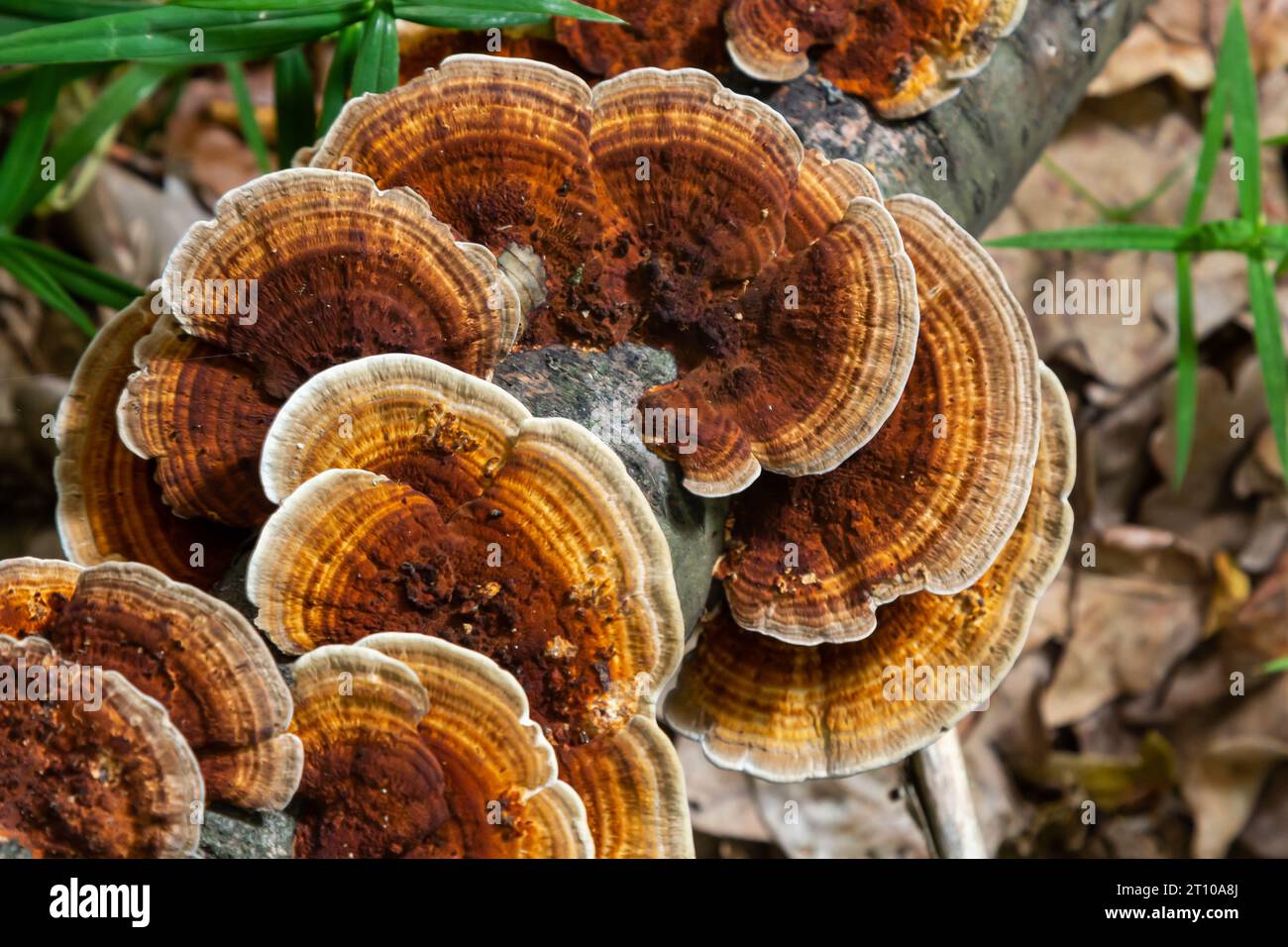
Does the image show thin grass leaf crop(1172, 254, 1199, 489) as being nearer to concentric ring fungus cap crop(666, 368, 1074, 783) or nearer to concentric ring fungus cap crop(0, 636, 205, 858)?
concentric ring fungus cap crop(666, 368, 1074, 783)

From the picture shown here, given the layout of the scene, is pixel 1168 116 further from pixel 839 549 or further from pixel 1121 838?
pixel 839 549

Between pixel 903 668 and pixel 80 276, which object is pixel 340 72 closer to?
pixel 80 276

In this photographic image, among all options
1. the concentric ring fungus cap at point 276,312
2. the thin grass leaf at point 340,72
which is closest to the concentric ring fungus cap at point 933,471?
the concentric ring fungus cap at point 276,312

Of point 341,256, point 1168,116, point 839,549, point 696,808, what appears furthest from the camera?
point 1168,116

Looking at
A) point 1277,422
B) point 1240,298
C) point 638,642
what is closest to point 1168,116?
point 1240,298

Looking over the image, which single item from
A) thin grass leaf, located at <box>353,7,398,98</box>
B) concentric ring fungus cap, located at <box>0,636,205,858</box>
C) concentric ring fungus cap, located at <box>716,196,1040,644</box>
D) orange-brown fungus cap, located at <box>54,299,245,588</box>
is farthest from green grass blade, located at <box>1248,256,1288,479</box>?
concentric ring fungus cap, located at <box>0,636,205,858</box>

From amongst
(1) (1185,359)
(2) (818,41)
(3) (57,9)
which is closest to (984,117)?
(2) (818,41)
